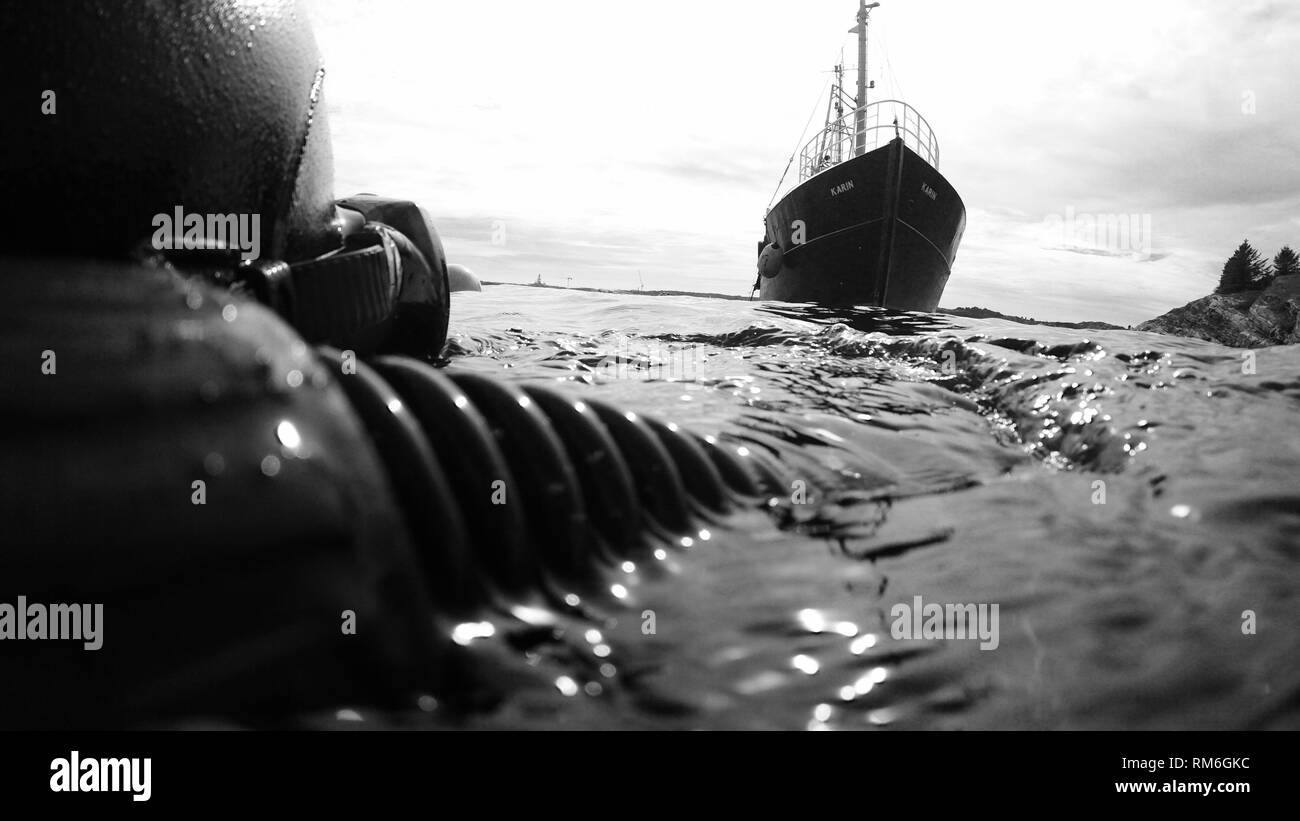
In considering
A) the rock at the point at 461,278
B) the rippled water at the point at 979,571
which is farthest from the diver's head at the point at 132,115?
the rock at the point at 461,278

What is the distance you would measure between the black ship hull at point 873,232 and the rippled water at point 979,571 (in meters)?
13.4

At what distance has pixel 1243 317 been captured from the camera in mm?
22938

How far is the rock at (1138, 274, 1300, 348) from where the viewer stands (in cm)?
2152

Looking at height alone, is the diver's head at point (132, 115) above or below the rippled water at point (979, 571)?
above

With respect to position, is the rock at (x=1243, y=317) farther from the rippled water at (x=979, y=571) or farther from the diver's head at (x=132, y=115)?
the diver's head at (x=132, y=115)

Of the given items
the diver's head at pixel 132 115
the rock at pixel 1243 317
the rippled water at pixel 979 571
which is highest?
the rock at pixel 1243 317

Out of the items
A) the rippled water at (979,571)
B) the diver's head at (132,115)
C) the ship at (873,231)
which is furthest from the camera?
the ship at (873,231)

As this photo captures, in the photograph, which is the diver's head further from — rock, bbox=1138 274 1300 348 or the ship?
rock, bbox=1138 274 1300 348

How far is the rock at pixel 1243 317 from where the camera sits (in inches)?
847

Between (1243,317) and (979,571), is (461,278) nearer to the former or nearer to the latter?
(979,571)

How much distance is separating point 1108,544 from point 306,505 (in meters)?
2.44
